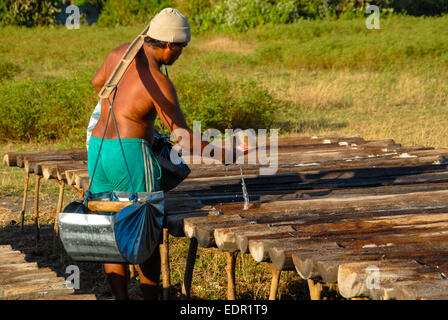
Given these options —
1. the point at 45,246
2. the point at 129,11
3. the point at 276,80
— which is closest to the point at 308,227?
the point at 45,246

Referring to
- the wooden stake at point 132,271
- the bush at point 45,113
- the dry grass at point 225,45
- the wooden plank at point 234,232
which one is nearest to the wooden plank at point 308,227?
the wooden plank at point 234,232

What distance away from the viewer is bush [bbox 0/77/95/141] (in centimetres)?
1083

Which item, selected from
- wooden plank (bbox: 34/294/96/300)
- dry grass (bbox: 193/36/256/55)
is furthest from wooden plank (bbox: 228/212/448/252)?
dry grass (bbox: 193/36/256/55)

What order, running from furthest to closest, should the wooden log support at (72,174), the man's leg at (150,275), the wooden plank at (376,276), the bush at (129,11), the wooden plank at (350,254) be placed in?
the bush at (129,11) → the wooden log support at (72,174) → the man's leg at (150,275) → the wooden plank at (350,254) → the wooden plank at (376,276)

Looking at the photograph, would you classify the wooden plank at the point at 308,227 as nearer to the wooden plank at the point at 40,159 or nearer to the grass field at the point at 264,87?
the grass field at the point at 264,87

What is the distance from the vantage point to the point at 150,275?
175 inches

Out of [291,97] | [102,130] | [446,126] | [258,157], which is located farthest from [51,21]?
[102,130]

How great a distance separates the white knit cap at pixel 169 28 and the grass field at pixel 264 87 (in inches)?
89.0

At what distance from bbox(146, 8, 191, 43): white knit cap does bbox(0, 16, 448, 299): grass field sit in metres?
2.26

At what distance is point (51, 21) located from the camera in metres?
29.3

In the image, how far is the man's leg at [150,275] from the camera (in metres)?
4.42

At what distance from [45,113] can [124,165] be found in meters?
7.15
